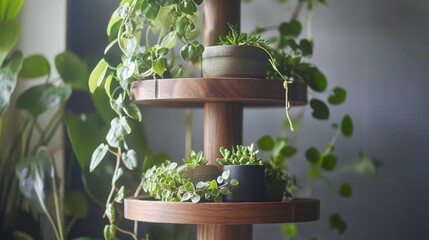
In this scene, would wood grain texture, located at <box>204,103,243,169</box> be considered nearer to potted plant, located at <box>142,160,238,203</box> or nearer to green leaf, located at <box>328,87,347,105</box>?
potted plant, located at <box>142,160,238,203</box>

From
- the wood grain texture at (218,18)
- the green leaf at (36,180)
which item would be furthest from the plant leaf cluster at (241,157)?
the green leaf at (36,180)

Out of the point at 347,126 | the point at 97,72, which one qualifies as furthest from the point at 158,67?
the point at 347,126

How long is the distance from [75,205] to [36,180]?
18 cm

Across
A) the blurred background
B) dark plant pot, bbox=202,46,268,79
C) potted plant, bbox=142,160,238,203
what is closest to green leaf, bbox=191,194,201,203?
potted plant, bbox=142,160,238,203

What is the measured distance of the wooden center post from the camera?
1252 millimetres

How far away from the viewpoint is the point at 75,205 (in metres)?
1.57

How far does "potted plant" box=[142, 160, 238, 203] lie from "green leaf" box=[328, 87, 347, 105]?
482 mm

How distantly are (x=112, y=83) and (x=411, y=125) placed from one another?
725 millimetres

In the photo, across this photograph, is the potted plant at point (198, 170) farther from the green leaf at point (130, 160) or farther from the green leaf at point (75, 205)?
the green leaf at point (75, 205)

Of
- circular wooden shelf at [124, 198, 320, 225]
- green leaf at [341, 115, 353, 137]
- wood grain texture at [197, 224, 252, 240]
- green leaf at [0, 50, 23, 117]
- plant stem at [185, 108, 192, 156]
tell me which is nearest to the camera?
circular wooden shelf at [124, 198, 320, 225]

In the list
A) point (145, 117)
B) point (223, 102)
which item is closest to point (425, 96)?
point (223, 102)

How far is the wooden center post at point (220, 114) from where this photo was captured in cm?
125

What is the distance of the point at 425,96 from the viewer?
1550 mm

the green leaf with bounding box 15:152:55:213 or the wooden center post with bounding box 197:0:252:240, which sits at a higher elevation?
the wooden center post with bounding box 197:0:252:240
